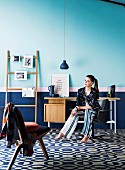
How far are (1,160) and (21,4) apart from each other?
418 centimetres

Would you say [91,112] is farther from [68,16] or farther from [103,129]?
[68,16]

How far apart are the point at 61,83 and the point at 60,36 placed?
108cm

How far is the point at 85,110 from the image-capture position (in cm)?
567

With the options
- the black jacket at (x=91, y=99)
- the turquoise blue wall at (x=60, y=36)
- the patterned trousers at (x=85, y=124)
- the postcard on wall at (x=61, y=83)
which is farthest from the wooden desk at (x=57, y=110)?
the patterned trousers at (x=85, y=124)

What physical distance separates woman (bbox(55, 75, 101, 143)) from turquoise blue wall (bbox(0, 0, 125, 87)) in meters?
1.38

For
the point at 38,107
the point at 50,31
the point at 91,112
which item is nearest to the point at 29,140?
the point at 91,112

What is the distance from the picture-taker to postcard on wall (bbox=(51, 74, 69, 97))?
720cm

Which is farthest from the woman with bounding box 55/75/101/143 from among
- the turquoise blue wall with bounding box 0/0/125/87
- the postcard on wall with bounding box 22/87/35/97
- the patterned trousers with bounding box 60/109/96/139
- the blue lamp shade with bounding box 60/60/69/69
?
the postcard on wall with bounding box 22/87/35/97

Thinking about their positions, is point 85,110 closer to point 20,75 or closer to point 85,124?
point 85,124

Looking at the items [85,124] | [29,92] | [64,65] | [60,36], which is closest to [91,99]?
[85,124]

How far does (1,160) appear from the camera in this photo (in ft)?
13.6

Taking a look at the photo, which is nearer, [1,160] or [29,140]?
[29,140]

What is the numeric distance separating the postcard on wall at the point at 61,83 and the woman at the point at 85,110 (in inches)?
51.2

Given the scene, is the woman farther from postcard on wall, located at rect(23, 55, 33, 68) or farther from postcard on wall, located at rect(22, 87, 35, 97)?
postcard on wall, located at rect(23, 55, 33, 68)
